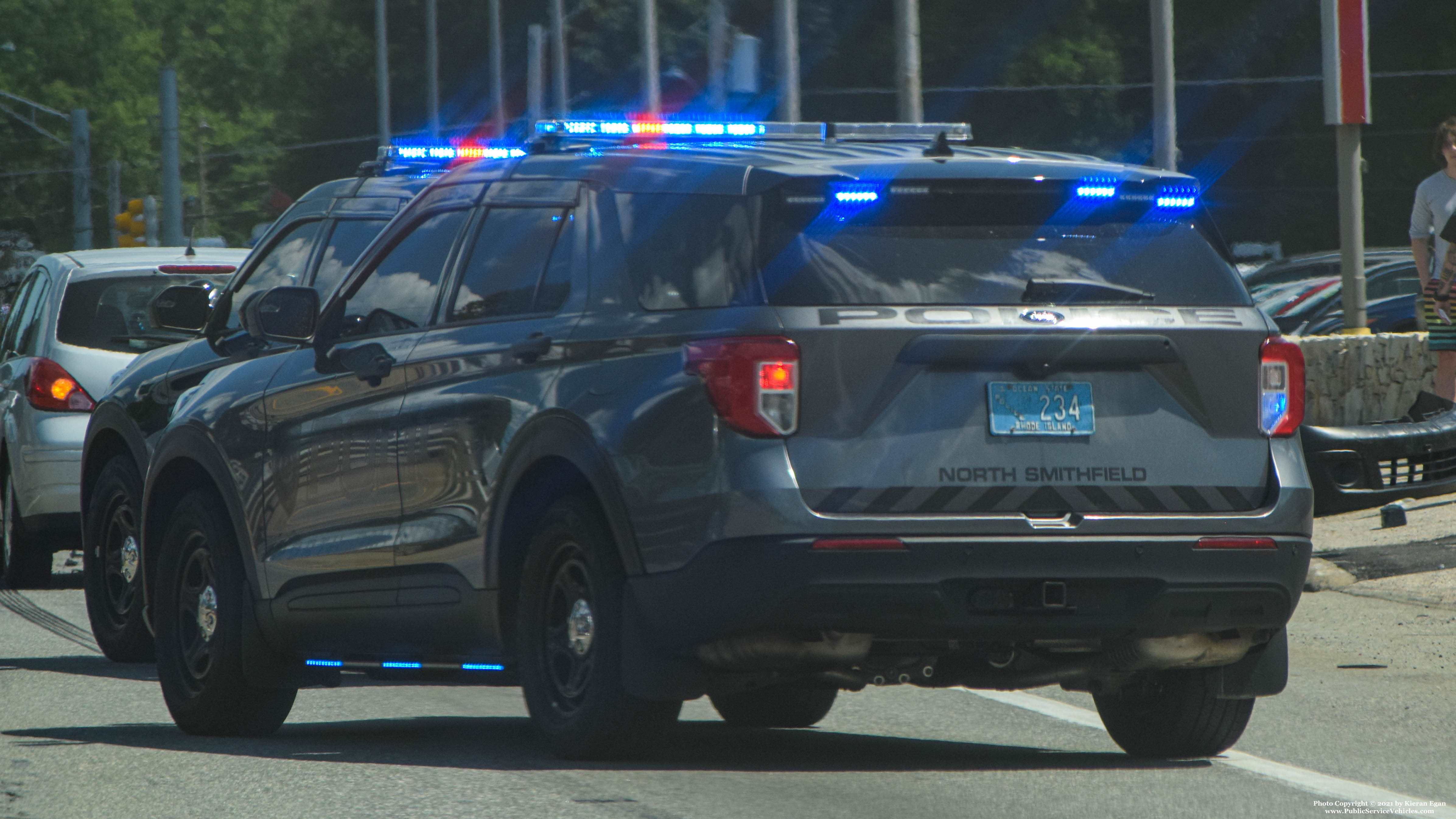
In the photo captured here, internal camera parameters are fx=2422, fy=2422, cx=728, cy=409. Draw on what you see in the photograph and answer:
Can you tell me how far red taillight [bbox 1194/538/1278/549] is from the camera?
6.20 metres

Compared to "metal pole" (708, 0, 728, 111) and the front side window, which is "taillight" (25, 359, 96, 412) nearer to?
Result: the front side window

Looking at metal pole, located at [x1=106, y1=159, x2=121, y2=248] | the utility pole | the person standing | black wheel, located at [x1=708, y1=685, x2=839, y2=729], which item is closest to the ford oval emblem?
black wheel, located at [x1=708, y1=685, x2=839, y2=729]

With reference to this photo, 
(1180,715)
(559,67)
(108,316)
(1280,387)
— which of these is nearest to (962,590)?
(1280,387)

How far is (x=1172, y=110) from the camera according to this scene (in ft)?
78.3

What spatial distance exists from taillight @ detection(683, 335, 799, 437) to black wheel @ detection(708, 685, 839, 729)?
2076mm

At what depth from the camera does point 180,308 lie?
31.4 feet

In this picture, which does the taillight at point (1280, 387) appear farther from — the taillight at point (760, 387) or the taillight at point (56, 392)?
the taillight at point (56, 392)

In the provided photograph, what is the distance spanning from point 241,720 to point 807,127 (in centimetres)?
265

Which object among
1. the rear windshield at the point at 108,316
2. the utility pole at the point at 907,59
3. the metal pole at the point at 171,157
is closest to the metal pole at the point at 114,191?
the metal pole at the point at 171,157

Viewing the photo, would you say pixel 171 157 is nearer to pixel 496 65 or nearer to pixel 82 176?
pixel 496 65

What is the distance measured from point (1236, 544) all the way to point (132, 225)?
50.1 metres

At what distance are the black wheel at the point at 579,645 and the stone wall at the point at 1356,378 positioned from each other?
8.67 metres

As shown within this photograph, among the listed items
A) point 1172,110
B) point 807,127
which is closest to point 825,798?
point 807,127

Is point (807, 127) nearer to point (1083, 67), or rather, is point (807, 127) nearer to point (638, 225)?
point (638, 225)
